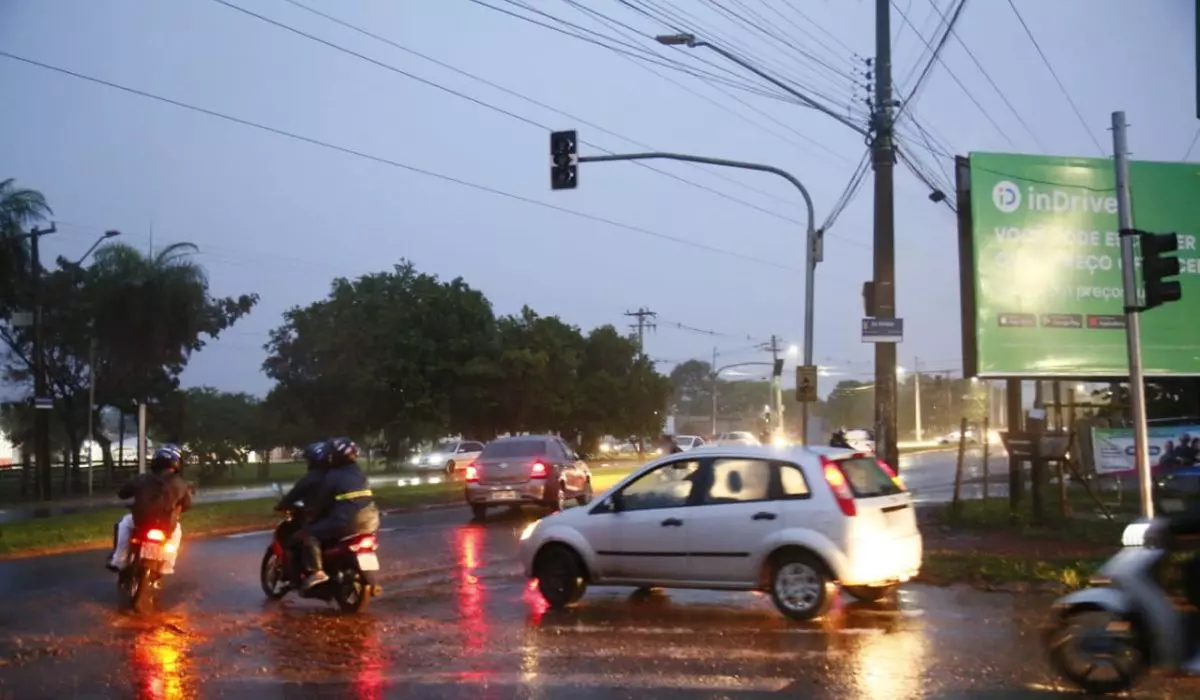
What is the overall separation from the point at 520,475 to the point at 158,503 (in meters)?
10.4

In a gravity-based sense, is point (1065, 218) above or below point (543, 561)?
above

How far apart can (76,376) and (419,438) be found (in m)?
14.5

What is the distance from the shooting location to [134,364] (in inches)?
1709

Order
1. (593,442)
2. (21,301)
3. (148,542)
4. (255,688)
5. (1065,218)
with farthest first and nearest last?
(593,442) < (21,301) < (1065,218) < (148,542) < (255,688)

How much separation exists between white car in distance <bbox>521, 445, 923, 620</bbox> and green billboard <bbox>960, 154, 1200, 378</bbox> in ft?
28.8

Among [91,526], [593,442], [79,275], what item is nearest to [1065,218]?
[91,526]

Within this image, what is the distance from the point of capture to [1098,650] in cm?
707

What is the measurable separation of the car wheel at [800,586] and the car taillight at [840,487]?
0.52 meters

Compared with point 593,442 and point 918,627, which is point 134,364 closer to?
point 593,442

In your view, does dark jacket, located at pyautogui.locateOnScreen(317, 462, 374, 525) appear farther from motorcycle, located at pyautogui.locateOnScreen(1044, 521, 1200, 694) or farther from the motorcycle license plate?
motorcycle, located at pyautogui.locateOnScreen(1044, 521, 1200, 694)

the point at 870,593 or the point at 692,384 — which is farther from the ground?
the point at 692,384

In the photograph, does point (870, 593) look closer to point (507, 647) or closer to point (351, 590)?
point (507, 647)

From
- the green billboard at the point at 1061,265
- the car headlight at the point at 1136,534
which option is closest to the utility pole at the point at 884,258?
the green billboard at the point at 1061,265

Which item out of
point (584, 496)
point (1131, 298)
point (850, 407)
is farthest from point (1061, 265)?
point (850, 407)
